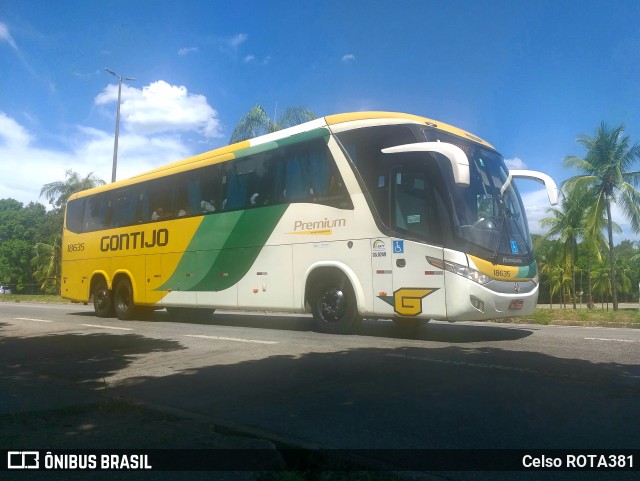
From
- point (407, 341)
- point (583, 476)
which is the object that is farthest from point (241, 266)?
point (583, 476)

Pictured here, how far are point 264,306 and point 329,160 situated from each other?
130 inches

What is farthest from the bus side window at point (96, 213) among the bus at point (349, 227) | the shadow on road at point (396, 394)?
the shadow on road at point (396, 394)

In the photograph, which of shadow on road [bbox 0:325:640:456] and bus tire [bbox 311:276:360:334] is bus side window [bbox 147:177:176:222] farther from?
shadow on road [bbox 0:325:640:456]

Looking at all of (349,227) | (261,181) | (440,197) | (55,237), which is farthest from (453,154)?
(55,237)

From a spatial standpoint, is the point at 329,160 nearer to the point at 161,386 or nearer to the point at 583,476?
the point at 161,386

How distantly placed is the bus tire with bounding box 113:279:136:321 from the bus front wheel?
294 millimetres

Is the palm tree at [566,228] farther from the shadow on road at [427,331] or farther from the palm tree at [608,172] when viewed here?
the shadow on road at [427,331]

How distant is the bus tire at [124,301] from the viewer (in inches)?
566

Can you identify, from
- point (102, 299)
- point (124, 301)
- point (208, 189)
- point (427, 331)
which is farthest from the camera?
point (102, 299)

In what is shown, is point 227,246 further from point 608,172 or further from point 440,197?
point 608,172

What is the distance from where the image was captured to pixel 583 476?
10.5 feet

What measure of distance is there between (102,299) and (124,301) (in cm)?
110

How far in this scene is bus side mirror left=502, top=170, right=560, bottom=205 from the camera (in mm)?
9789

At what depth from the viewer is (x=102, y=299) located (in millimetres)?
15422
